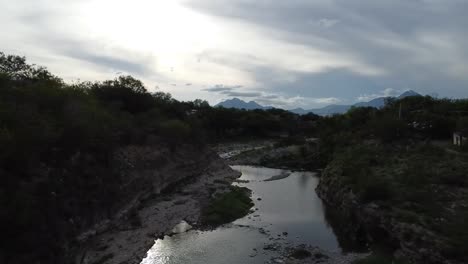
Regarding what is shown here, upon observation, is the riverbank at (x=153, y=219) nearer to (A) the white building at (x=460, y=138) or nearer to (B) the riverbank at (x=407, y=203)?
(B) the riverbank at (x=407, y=203)

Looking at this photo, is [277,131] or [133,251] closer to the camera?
[133,251]

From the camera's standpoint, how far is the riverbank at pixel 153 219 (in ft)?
87.4

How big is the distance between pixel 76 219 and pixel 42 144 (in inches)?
232

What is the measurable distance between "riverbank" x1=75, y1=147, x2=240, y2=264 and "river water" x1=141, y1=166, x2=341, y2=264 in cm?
141

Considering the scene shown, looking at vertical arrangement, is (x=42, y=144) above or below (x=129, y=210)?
above

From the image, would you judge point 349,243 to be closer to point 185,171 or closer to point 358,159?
point 358,159

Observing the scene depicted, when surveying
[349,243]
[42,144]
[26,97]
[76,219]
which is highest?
[26,97]

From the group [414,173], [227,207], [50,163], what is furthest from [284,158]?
[50,163]

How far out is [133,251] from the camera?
1080 inches

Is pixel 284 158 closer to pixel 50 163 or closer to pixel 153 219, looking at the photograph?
pixel 153 219

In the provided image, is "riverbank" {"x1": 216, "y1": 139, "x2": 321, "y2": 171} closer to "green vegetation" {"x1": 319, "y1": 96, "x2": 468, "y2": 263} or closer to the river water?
"green vegetation" {"x1": 319, "y1": 96, "x2": 468, "y2": 263}

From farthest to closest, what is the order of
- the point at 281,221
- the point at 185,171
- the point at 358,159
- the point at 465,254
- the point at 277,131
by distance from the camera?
the point at 277,131, the point at 185,171, the point at 358,159, the point at 281,221, the point at 465,254

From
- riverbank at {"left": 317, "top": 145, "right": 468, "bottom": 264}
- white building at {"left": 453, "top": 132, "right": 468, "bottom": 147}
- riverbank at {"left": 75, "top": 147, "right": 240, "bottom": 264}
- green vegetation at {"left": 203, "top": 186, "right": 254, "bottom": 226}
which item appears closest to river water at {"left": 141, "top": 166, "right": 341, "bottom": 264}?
green vegetation at {"left": 203, "top": 186, "right": 254, "bottom": 226}

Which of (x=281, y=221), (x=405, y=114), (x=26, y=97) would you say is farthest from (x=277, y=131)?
(x=26, y=97)
